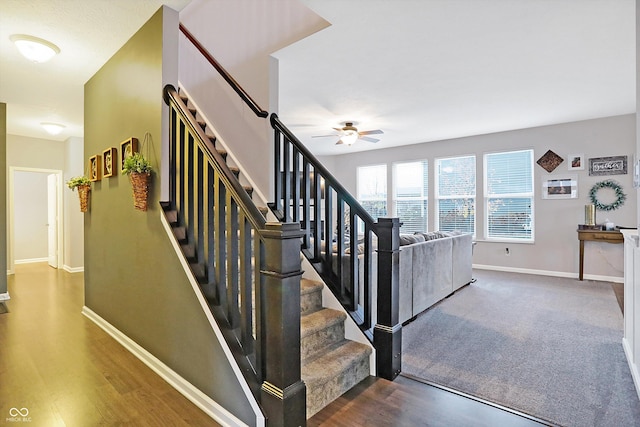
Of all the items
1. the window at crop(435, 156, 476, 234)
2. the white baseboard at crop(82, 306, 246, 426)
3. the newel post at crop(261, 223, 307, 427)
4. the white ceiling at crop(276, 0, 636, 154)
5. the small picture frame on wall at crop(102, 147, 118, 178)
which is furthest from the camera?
the window at crop(435, 156, 476, 234)

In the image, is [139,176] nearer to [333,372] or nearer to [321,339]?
[321,339]

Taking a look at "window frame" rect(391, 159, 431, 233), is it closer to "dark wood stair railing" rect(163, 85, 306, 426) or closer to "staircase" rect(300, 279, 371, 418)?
"staircase" rect(300, 279, 371, 418)

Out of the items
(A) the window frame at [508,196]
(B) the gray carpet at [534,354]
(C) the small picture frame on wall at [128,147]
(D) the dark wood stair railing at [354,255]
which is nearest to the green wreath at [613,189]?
(A) the window frame at [508,196]

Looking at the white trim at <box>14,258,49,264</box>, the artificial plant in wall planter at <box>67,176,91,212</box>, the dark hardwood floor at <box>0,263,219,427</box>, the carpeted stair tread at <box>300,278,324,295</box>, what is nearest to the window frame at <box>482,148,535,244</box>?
the carpeted stair tread at <box>300,278,324,295</box>

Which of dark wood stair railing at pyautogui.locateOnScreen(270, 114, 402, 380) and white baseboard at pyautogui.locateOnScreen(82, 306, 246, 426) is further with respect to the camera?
dark wood stair railing at pyautogui.locateOnScreen(270, 114, 402, 380)

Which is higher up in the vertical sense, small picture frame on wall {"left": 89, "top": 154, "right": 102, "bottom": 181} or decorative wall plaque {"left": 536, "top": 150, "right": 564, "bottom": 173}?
decorative wall plaque {"left": 536, "top": 150, "right": 564, "bottom": 173}

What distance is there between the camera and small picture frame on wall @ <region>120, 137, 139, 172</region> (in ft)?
8.40

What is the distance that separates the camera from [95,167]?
3.23m

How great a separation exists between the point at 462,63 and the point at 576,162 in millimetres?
3571

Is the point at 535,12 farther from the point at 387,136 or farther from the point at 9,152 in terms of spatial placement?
the point at 9,152

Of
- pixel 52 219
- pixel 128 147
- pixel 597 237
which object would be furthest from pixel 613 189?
pixel 52 219

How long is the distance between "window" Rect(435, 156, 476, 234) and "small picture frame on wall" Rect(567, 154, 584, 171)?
1526 mm

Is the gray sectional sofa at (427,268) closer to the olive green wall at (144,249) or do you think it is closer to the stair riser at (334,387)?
the stair riser at (334,387)

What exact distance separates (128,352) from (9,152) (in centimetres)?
561
